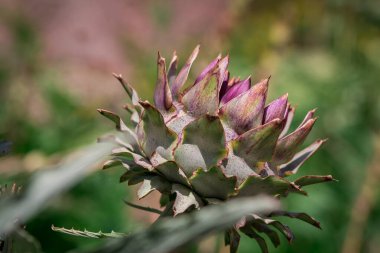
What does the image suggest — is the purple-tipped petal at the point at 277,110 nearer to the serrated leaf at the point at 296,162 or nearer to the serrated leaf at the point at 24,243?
the serrated leaf at the point at 296,162

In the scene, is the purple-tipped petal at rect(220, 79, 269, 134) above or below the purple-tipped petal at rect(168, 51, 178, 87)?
below

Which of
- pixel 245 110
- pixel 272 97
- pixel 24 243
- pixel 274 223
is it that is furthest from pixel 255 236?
Result: pixel 272 97

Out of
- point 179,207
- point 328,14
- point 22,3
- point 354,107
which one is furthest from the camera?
point 22,3

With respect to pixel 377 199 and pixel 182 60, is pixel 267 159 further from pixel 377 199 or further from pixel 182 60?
pixel 182 60

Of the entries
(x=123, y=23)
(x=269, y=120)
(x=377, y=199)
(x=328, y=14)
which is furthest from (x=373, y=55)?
(x=269, y=120)

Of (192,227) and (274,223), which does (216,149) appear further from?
(192,227)

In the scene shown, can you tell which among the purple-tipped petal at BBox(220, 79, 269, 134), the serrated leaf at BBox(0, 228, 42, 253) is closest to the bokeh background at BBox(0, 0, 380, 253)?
the purple-tipped petal at BBox(220, 79, 269, 134)

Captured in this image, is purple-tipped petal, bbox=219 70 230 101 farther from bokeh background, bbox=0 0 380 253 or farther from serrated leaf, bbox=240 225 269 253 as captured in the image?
bokeh background, bbox=0 0 380 253
